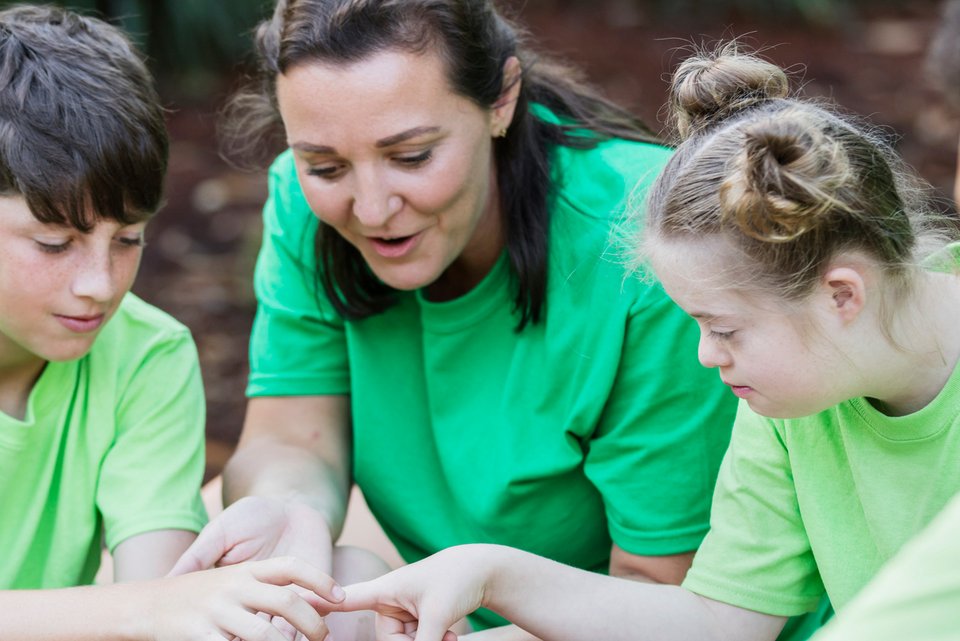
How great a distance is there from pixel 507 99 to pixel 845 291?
0.80 m

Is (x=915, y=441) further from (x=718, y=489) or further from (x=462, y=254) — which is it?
(x=462, y=254)

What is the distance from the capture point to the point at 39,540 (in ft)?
7.75

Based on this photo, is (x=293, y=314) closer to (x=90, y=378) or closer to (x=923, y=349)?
(x=90, y=378)

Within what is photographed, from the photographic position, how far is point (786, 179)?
157cm

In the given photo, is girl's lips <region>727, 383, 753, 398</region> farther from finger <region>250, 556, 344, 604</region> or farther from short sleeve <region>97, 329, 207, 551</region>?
short sleeve <region>97, 329, 207, 551</region>

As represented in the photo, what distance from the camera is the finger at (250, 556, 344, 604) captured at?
192 centimetres

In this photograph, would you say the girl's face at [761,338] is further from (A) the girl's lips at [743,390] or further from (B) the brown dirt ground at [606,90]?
(B) the brown dirt ground at [606,90]

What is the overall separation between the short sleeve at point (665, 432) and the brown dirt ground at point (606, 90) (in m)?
1.95

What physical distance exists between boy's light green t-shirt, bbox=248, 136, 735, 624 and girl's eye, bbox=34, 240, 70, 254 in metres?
0.50

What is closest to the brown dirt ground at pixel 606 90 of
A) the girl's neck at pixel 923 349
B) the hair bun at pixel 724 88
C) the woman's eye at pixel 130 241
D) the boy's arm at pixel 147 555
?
the boy's arm at pixel 147 555

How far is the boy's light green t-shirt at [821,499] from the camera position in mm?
1759

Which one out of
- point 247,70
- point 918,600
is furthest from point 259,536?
point 247,70

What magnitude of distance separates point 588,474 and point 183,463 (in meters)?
0.71

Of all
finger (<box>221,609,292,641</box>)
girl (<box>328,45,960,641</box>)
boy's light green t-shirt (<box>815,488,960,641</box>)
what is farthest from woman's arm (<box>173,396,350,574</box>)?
boy's light green t-shirt (<box>815,488,960,641</box>)
